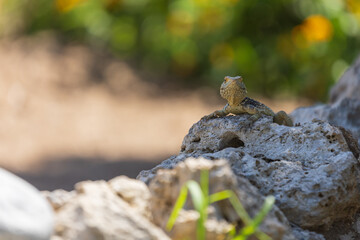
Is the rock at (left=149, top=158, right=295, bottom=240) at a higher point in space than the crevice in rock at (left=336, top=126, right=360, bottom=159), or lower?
lower

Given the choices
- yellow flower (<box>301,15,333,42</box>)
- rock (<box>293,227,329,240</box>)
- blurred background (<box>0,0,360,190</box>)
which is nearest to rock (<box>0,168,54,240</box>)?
rock (<box>293,227,329,240</box>)

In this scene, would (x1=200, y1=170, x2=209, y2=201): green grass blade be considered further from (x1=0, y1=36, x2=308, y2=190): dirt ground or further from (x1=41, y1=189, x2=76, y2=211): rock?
(x1=0, y1=36, x2=308, y2=190): dirt ground

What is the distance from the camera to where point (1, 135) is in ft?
24.6

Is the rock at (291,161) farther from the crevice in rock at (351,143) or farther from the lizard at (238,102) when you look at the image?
the crevice in rock at (351,143)

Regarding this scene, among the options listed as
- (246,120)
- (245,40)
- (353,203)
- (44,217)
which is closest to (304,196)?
(353,203)

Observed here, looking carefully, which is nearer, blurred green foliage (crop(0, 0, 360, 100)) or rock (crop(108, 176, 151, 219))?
rock (crop(108, 176, 151, 219))

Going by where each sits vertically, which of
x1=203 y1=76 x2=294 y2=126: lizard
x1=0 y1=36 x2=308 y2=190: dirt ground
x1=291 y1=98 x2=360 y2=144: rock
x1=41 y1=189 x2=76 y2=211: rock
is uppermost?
x1=0 y1=36 x2=308 y2=190: dirt ground

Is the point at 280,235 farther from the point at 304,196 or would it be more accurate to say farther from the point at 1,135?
the point at 1,135

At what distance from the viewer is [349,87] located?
4.22 meters

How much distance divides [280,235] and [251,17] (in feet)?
22.8

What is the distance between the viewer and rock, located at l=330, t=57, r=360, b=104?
4.09 m

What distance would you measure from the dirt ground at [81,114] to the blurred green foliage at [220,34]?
0.35m

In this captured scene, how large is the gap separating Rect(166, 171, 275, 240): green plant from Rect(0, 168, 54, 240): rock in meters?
0.45

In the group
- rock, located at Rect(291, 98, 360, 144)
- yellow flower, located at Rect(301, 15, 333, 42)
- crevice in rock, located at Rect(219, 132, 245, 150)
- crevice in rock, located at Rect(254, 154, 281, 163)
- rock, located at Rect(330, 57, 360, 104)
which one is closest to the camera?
crevice in rock, located at Rect(254, 154, 281, 163)
